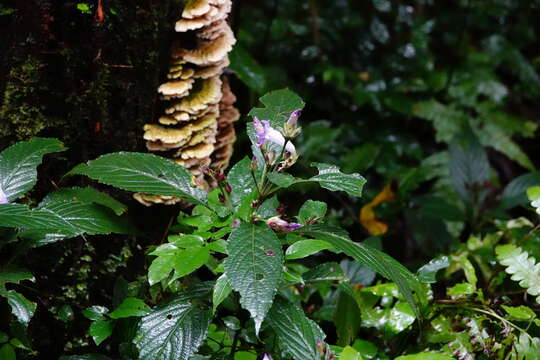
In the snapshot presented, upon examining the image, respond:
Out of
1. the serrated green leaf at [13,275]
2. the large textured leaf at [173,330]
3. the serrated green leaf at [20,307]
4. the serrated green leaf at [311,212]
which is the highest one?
the serrated green leaf at [311,212]

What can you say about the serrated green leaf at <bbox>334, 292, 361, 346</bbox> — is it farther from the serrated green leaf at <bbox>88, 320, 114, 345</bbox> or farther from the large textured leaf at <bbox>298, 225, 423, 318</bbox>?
the serrated green leaf at <bbox>88, 320, 114, 345</bbox>

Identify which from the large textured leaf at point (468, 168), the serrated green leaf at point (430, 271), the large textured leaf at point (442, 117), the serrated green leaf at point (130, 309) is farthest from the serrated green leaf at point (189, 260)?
the large textured leaf at point (442, 117)

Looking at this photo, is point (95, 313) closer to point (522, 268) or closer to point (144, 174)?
point (144, 174)

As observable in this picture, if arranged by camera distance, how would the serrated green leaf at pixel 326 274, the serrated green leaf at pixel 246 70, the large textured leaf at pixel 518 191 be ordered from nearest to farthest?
the serrated green leaf at pixel 326 274 → the large textured leaf at pixel 518 191 → the serrated green leaf at pixel 246 70

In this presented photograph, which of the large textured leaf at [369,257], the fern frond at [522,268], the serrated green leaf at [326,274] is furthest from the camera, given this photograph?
the fern frond at [522,268]

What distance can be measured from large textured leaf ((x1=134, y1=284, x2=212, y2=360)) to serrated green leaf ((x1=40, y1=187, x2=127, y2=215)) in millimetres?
294

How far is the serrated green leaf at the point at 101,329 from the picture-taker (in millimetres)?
1203

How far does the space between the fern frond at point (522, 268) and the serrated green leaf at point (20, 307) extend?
117 centimetres

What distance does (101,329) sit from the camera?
122cm

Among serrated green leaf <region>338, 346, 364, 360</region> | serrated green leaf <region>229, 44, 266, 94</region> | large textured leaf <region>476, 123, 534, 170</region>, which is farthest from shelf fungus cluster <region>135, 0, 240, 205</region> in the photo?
large textured leaf <region>476, 123, 534, 170</region>

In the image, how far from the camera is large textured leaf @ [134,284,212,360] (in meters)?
1.06

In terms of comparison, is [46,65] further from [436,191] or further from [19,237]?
[436,191]

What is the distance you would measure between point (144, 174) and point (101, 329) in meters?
0.38

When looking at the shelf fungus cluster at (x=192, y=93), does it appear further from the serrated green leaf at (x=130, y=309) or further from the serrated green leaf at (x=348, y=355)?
the serrated green leaf at (x=348, y=355)
